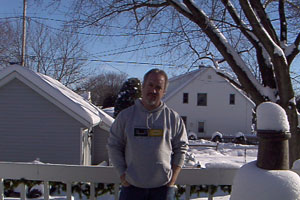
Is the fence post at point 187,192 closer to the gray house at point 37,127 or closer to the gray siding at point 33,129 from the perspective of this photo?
the gray house at point 37,127

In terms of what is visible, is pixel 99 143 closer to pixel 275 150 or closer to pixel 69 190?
pixel 69 190

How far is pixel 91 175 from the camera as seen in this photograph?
8.15ft

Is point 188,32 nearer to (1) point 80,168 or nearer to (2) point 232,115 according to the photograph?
(1) point 80,168

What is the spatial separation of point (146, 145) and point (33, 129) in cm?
799

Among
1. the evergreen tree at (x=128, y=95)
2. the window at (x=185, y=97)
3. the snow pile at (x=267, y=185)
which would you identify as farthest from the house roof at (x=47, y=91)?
the window at (x=185, y=97)

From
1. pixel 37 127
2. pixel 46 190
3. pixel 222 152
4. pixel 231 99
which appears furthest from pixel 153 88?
pixel 231 99

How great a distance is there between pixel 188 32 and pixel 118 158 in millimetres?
3338

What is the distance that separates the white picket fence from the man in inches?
15.1

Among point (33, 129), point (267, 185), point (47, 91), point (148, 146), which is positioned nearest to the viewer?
point (267, 185)

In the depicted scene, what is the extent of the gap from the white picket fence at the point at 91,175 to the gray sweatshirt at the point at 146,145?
41 cm

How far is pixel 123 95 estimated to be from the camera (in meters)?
11.7

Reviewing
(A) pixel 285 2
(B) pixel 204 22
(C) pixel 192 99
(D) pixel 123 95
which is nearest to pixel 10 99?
(D) pixel 123 95

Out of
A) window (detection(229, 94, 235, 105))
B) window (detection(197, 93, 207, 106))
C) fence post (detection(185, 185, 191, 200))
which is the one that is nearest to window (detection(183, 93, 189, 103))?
window (detection(197, 93, 207, 106))

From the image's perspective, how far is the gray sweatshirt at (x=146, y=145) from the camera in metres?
2.03
